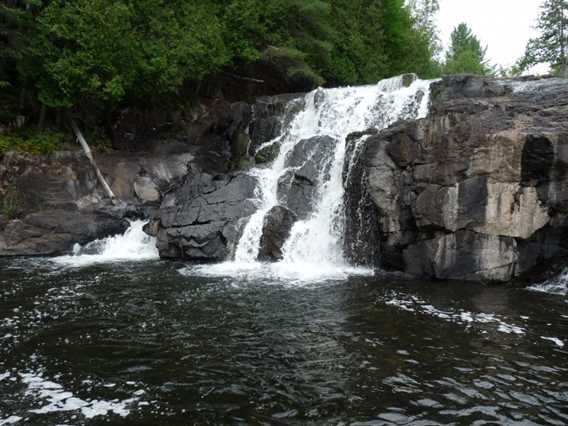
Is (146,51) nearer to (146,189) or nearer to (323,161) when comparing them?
(146,189)

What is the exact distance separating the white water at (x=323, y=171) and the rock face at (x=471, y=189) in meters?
1.56

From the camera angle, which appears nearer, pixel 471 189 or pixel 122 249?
pixel 471 189

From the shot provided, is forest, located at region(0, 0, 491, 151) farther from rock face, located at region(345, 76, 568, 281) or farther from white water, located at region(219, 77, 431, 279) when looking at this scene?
rock face, located at region(345, 76, 568, 281)

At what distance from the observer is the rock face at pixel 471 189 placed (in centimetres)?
1284

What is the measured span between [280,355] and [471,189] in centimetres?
841

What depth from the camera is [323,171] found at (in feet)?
57.7

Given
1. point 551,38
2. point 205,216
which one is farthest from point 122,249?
point 551,38

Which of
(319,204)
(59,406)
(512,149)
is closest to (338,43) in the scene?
(319,204)

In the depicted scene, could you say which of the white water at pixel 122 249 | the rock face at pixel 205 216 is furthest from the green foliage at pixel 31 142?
the rock face at pixel 205 216

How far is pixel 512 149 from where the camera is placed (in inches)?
508

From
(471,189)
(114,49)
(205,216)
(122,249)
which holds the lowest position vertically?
(122,249)

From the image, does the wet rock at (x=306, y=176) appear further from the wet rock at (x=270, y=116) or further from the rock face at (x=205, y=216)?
the wet rock at (x=270, y=116)

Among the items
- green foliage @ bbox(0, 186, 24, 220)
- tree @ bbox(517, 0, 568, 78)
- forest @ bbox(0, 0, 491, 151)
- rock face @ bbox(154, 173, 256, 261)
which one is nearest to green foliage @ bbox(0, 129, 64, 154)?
forest @ bbox(0, 0, 491, 151)

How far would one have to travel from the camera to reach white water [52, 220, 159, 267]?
16.9m
